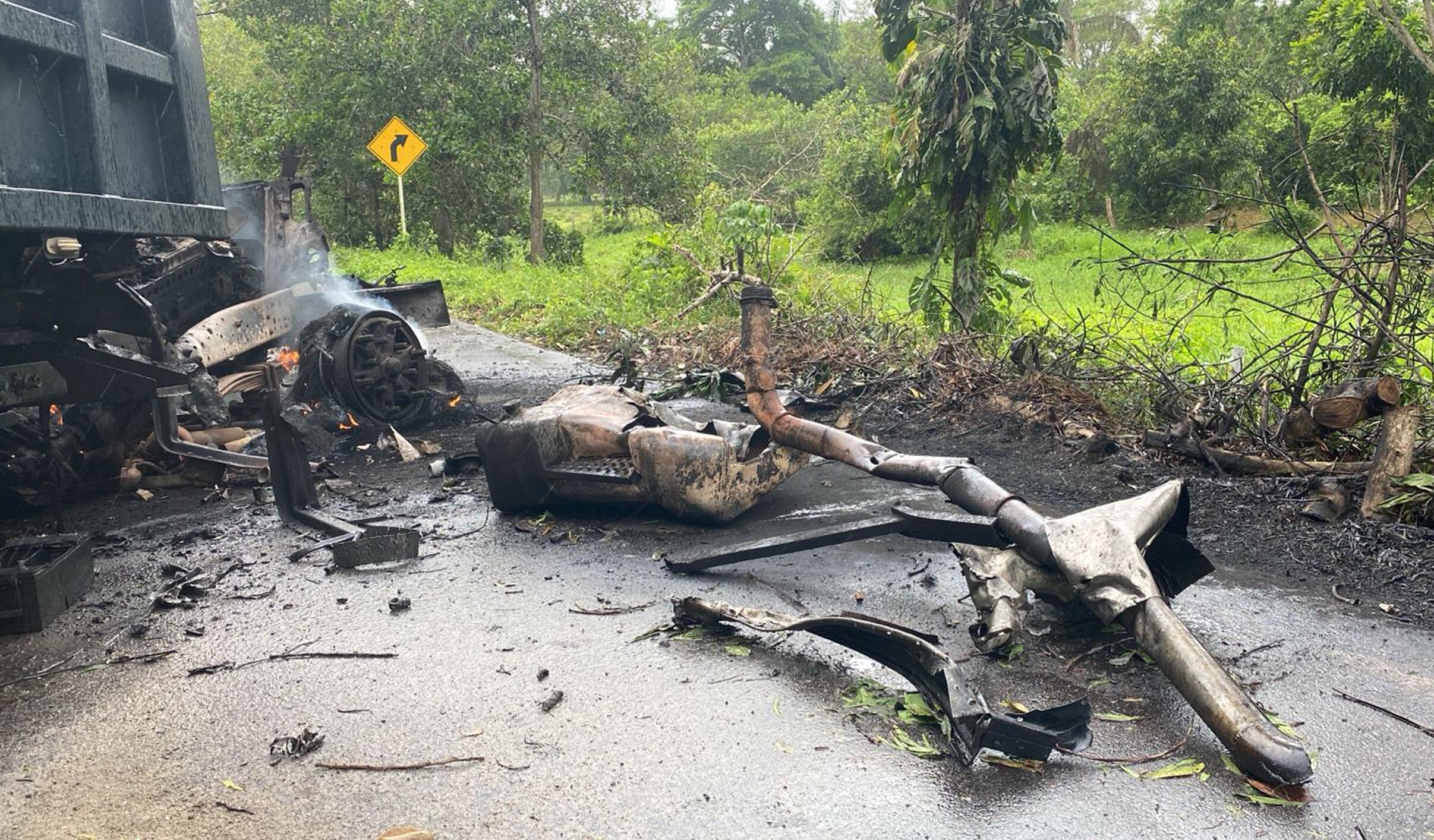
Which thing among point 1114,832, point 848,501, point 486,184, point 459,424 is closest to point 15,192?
point 1114,832

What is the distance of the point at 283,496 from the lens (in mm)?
5246

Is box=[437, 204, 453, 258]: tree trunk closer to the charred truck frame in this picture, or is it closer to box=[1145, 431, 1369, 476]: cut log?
the charred truck frame

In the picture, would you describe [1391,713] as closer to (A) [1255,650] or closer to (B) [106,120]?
(A) [1255,650]

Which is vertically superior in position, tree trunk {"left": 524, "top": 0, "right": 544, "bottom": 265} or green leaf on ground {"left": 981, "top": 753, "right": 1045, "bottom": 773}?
tree trunk {"left": 524, "top": 0, "right": 544, "bottom": 265}

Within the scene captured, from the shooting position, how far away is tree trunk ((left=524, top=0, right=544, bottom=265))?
73.5ft

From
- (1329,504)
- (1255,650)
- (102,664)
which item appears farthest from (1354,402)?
(102,664)

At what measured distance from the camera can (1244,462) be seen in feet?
17.2

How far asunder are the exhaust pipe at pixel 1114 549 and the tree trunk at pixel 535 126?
19.7 meters

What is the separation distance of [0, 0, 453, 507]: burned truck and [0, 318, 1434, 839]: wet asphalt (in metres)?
1.10

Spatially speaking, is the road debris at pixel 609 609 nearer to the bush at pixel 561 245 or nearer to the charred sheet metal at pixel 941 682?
the charred sheet metal at pixel 941 682

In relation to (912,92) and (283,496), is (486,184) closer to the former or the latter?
(912,92)

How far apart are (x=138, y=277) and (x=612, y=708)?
5.15 meters

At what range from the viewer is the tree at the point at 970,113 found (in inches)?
327

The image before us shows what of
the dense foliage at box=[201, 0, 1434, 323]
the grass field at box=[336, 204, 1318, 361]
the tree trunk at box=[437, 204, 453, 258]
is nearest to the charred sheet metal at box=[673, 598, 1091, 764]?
the grass field at box=[336, 204, 1318, 361]
